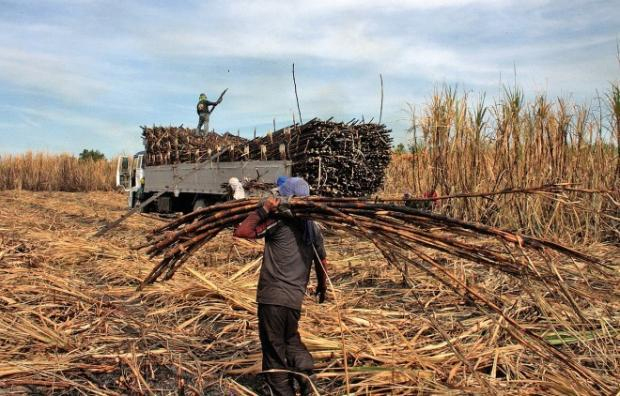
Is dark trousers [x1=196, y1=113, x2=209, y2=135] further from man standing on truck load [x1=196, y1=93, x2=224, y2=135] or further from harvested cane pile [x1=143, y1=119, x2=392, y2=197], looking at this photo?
harvested cane pile [x1=143, y1=119, x2=392, y2=197]

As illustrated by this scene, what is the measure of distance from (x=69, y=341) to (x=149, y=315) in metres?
0.87

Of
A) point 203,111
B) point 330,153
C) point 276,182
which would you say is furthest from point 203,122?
point 276,182

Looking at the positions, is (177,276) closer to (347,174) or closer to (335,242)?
(335,242)

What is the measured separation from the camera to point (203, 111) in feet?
49.2

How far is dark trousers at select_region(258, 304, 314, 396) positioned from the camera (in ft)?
10.3

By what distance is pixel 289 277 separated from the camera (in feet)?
10.6

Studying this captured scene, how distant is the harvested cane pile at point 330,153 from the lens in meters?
9.24

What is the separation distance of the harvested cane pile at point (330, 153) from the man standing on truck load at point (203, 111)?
10.4 ft

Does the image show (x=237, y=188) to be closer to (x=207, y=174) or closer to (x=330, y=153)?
(x=330, y=153)

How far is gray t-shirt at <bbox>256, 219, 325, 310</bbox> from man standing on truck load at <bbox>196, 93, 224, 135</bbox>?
1191 centimetres

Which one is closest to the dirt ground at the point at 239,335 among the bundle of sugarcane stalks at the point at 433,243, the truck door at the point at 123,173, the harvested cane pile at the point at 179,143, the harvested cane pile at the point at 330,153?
the bundle of sugarcane stalks at the point at 433,243

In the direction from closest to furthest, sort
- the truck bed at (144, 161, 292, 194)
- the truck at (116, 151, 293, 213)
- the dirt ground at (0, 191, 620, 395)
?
1. the dirt ground at (0, 191, 620, 395)
2. the truck bed at (144, 161, 292, 194)
3. the truck at (116, 151, 293, 213)

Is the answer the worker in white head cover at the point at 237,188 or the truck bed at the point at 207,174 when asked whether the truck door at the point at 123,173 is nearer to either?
the truck bed at the point at 207,174

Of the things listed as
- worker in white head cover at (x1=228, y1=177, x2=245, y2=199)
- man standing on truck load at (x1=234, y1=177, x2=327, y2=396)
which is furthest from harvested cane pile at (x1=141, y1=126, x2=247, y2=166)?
man standing on truck load at (x1=234, y1=177, x2=327, y2=396)
